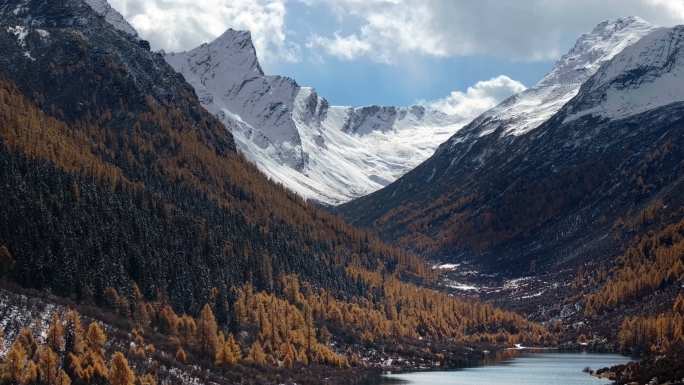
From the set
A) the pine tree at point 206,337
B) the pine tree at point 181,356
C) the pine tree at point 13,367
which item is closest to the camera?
the pine tree at point 13,367

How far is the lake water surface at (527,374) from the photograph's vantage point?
136500mm

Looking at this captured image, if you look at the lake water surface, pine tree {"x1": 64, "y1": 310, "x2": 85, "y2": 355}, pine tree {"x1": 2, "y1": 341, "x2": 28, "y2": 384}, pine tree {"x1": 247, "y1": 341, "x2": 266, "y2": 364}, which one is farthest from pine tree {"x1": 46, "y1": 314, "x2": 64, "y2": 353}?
the lake water surface

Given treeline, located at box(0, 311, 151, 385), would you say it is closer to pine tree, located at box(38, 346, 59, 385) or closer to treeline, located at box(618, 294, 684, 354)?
pine tree, located at box(38, 346, 59, 385)

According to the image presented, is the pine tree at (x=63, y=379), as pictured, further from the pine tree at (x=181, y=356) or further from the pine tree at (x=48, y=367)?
the pine tree at (x=181, y=356)

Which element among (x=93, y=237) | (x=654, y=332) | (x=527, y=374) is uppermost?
(x=93, y=237)

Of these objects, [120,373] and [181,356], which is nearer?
[120,373]

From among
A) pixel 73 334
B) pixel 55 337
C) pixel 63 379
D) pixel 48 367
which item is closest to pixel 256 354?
pixel 73 334

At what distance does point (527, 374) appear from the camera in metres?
150

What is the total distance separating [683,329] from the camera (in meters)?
165

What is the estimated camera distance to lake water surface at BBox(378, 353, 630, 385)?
136m

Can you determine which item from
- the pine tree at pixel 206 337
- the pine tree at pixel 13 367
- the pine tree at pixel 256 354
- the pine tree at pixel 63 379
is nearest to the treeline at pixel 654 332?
the pine tree at pixel 256 354

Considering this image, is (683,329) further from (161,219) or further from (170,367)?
(161,219)

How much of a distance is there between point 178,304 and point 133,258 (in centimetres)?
1509

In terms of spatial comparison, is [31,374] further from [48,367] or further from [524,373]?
[524,373]
